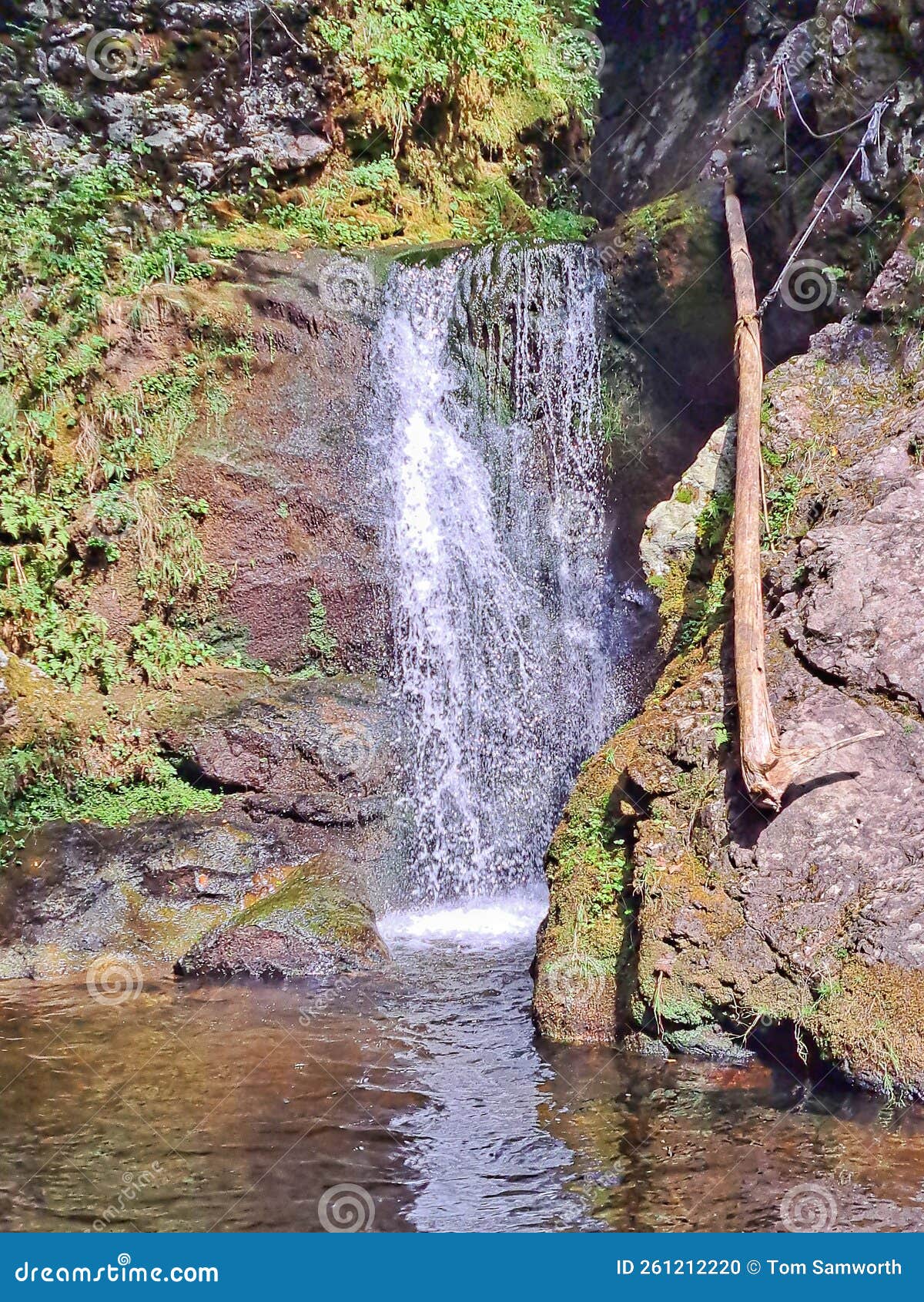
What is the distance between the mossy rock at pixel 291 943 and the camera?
641 centimetres

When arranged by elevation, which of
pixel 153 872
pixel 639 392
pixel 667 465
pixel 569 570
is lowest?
pixel 153 872

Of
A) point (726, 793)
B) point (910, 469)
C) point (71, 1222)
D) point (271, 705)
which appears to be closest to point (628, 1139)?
point (726, 793)

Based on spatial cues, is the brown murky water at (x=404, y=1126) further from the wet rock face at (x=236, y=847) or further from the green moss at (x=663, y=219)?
the green moss at (x=663, y=219)

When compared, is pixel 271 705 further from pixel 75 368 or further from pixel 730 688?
pixel 730 688

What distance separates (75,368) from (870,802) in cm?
638

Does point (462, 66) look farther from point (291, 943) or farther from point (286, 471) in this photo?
point (291, 943)

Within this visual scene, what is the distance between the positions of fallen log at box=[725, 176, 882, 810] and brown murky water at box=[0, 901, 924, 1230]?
131 centimetres

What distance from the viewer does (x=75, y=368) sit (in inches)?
326

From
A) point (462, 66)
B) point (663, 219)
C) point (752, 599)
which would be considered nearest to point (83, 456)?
point (663, 219)

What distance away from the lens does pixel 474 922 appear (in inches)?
286

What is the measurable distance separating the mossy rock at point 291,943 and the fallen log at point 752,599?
264cm

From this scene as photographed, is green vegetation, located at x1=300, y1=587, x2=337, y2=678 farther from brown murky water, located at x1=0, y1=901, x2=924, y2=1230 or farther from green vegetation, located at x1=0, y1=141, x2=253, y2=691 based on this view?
brown murky water, located at x1=0, y1=901, x2=924, y2=1230

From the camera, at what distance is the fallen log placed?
503cm

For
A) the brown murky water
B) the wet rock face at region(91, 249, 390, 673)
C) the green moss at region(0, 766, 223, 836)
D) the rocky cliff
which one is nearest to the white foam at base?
the brown murky water
